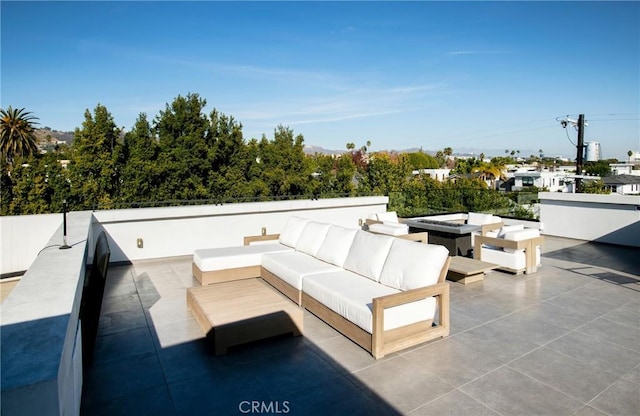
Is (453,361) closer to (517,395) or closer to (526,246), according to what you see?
(517,395)

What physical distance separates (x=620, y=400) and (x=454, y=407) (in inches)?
45.3

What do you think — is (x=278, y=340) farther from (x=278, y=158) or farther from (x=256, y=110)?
(x=256, y=110)

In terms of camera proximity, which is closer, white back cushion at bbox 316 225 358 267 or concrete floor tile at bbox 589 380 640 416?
concrete floor tile at bbox 589 380 640 416

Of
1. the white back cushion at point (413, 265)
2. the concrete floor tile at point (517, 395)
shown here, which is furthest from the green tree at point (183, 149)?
the concrete floor tile at point (517, 395)

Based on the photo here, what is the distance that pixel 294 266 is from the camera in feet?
15.7

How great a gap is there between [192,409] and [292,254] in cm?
308

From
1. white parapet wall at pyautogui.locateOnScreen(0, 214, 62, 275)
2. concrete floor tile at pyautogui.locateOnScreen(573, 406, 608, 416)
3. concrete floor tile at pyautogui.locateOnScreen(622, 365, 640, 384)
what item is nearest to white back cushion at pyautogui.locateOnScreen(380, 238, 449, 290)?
concrete floor tile at pyautogui.locateOnScreen(573, 406, 608, 416)

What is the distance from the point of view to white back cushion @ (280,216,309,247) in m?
5.94

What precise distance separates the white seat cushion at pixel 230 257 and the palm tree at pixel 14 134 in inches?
1145

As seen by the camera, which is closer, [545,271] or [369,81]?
[545,271]

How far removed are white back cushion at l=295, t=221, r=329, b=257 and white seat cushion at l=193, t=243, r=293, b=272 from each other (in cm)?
31

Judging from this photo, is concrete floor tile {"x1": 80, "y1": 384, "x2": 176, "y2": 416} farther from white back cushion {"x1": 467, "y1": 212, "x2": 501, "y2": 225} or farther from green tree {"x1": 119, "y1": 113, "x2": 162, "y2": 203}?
green tree {"x1": 119, "y1": 113, "x2": 162, "y2": 203}

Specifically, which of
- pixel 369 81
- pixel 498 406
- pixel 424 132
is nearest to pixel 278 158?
pixel 369 81

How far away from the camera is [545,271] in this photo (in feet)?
20.1
